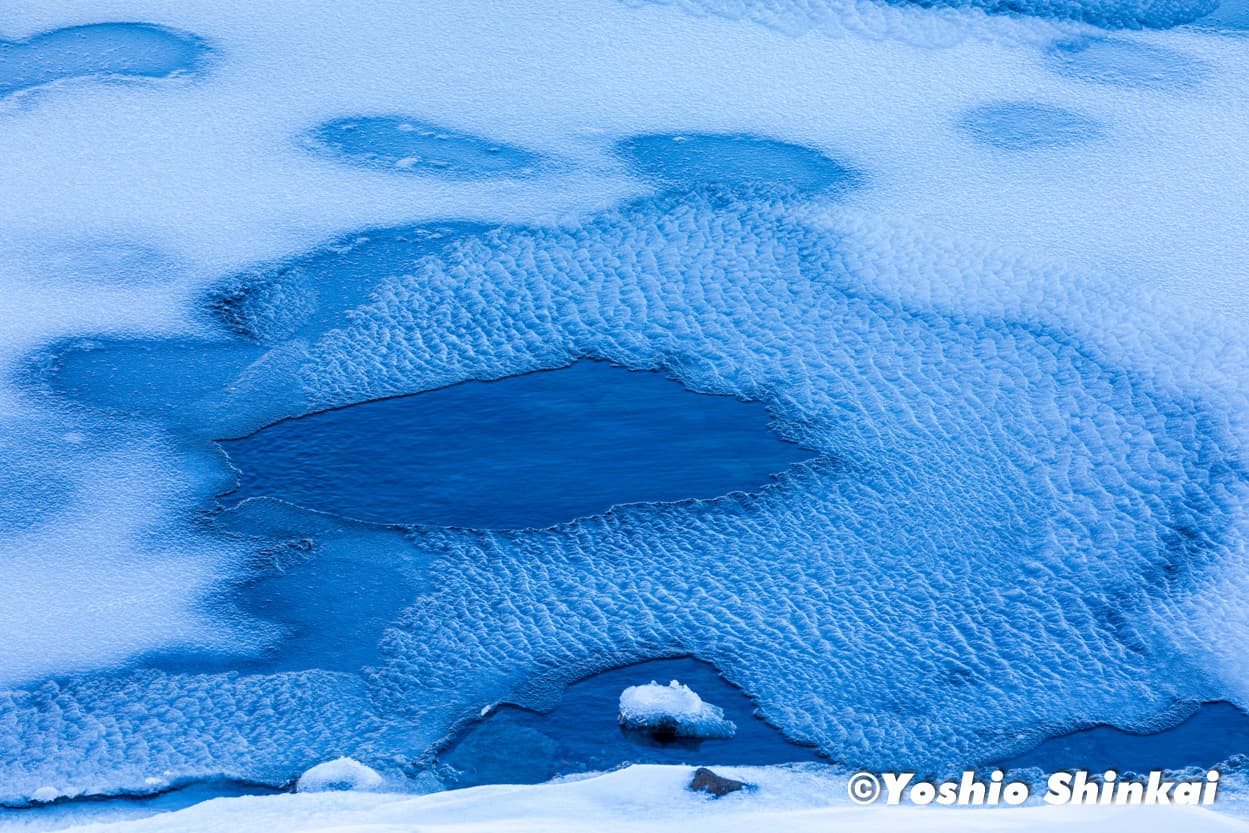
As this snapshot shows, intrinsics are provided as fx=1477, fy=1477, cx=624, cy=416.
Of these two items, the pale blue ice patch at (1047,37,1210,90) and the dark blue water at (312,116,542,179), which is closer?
the dark blue water at (312,116,542,179)

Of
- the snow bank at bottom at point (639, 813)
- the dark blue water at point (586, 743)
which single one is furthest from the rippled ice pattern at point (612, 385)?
the snow bank at bottom at point (639, 813)

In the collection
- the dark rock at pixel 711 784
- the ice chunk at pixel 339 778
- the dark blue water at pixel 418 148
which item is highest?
the dark blue water at pixel 418 148

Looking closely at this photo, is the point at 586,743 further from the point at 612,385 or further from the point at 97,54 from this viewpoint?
the point at 97,54

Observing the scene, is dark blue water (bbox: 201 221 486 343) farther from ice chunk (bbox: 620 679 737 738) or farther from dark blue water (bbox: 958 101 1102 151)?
dark blue water (bbox: 958 101 1102 151)

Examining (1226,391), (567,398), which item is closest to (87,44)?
(567,398)

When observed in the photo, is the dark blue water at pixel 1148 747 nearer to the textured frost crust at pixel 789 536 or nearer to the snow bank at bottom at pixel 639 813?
the textured frost crust at pixel 789 536

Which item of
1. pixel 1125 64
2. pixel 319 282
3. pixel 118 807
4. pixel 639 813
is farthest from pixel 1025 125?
pixel 118 807

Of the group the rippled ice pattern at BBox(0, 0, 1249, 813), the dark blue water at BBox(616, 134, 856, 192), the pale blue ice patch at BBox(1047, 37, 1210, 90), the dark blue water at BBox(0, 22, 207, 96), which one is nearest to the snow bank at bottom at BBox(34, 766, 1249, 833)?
the rippled ice pattern at BBox(0, 0, 1249, 813)
